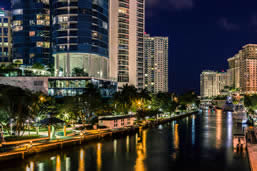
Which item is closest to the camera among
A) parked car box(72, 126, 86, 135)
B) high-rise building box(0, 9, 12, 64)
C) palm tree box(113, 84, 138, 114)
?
parked car box(72, 126, 86, 135)

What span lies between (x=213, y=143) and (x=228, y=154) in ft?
43.0

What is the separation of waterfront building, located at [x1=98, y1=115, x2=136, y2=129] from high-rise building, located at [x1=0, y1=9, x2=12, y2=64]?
107925mm

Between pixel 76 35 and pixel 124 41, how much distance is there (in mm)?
45769

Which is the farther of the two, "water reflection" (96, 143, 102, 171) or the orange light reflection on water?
"water reflection" (96, 143, 102, 171)

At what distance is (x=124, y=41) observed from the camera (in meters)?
165

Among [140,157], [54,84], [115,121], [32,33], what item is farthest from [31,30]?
[140,157]

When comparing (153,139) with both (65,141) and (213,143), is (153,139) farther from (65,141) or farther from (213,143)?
(65,141)

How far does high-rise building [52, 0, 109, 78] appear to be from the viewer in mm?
124312

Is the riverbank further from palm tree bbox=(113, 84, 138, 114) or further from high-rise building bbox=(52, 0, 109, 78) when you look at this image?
high-rise building bbox=(52, 0, 109, 78)

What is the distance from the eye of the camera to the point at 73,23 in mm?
124312

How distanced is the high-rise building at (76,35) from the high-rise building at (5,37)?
Result: 51.7 metres

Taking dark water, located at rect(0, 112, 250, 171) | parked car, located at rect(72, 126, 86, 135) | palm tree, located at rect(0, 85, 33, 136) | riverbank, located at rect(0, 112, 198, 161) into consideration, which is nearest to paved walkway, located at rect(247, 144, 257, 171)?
dark water, located at rect(0, 112, 250, 171)

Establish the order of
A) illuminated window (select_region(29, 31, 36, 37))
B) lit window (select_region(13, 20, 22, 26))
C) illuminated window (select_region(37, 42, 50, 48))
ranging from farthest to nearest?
illuminated window (select_region(37, 42, 50, 48)) → illuminated window (select_region(29, 31, 36, 37)) → lit window (select_region(13, 20, 22, 26))

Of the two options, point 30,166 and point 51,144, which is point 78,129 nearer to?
point 51,144
